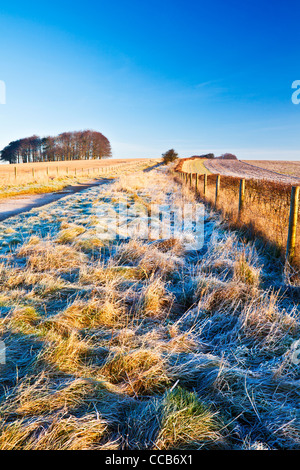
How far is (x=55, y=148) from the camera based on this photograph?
241 feet

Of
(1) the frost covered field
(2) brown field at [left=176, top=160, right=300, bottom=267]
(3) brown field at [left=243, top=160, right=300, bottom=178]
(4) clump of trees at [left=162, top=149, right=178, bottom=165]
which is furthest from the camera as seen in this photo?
(4) clump of trees at [left=162, top=149, right=178, bottom=165]

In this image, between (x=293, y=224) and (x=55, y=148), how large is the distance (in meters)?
78.9

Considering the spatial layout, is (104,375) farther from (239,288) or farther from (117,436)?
(239,288)

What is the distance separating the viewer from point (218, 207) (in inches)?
337

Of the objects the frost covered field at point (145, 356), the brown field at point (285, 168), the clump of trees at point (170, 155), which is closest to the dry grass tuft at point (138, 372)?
the frost covered field at point (145, 356)

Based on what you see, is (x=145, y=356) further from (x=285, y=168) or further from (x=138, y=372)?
(x=285, y=168)

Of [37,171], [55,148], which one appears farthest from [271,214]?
[55,148]

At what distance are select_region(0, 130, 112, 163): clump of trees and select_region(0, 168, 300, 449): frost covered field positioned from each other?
7732 centimetres

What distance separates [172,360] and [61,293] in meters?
1.77

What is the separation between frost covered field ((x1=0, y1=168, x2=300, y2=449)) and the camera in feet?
5.28

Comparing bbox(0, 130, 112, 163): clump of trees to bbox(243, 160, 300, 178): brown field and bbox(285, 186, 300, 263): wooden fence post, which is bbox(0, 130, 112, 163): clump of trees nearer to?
bbox(243, 160, 300, 178): brown field

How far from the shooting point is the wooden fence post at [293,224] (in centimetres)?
416

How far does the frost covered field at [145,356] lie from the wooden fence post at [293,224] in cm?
37

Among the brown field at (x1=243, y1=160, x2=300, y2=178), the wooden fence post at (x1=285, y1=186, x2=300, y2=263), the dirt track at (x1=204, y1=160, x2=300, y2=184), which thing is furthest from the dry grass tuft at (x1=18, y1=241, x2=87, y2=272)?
the brown field at (x1=243, y1=160, x2=300, y2=178)
